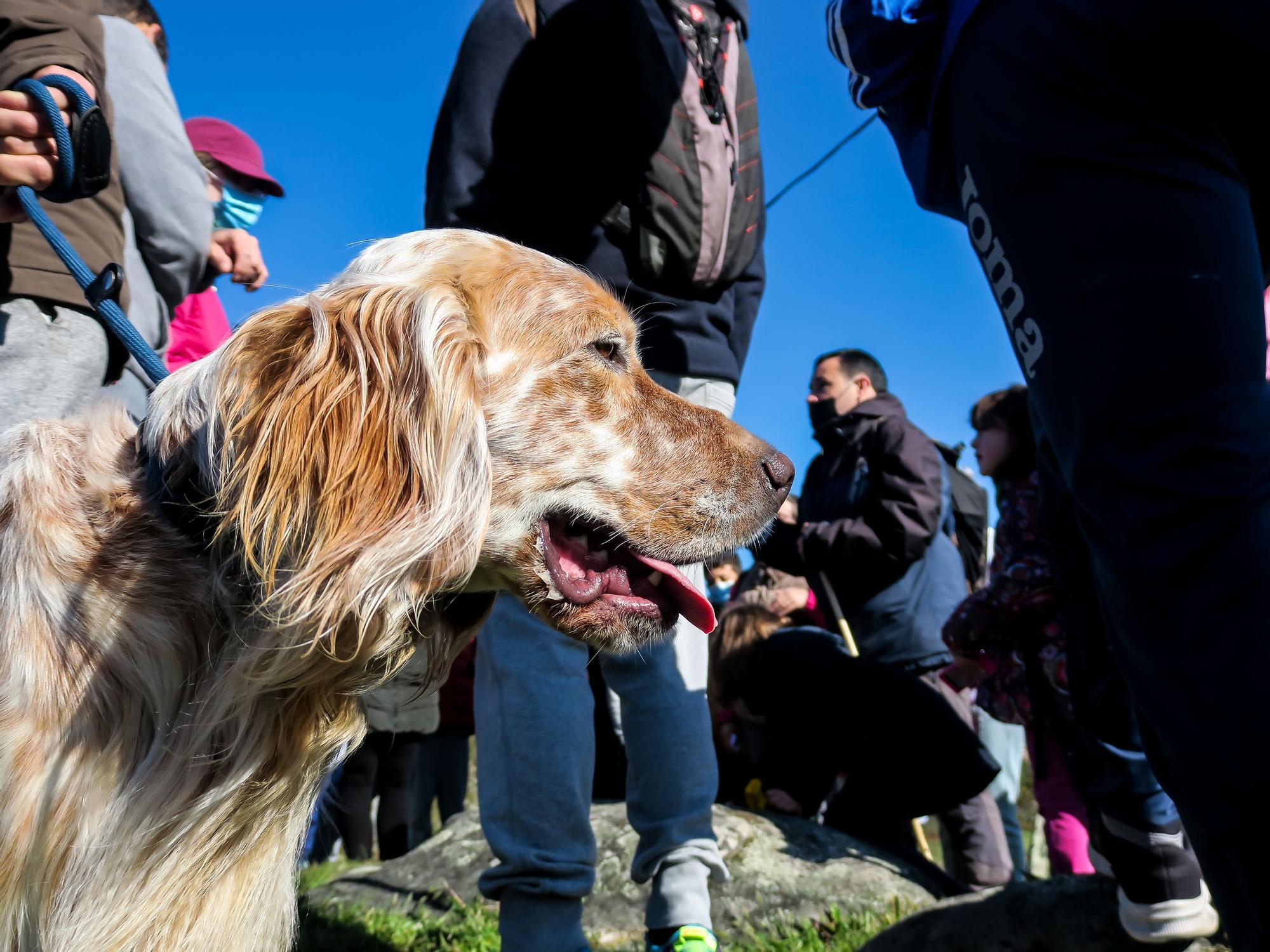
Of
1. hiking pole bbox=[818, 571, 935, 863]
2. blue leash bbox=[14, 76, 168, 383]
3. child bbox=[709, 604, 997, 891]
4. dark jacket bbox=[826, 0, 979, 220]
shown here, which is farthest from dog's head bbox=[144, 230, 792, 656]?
hiking pole bbox=[818, 571, 935, 863]

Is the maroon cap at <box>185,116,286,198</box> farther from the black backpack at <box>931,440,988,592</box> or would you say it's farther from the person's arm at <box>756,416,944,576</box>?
the black backpack at <box>931,440,988,592</box>

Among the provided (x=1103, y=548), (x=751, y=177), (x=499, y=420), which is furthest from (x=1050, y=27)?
(x=751, y=177)

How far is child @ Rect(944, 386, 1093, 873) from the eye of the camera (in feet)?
12.2

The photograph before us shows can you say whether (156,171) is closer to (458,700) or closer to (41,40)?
(41,40)

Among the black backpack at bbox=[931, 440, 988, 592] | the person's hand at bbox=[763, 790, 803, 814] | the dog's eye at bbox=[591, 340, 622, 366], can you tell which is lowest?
the person's hand at bbox=[763, 790, 803, 814]

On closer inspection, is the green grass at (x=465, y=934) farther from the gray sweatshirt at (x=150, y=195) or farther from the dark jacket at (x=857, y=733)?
the gray sweatshirt at (x=150, y=195)

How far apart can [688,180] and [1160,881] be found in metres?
2.18

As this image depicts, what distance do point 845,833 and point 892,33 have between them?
10.6ft

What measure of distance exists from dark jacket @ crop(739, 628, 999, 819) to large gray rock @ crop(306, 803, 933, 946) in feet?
1.65

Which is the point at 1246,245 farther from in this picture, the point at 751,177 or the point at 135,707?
the point at 135,707

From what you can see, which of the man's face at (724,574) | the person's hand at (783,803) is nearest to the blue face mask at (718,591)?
the man's face at (724,574)

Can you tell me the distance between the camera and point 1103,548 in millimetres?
1656

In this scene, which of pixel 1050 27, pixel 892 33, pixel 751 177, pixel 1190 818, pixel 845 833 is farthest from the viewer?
pixel 845 833

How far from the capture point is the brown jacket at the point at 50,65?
7.26 ft
